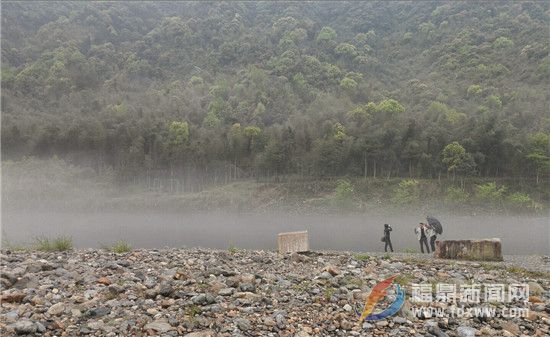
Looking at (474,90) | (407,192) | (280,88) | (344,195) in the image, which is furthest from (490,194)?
(280,88)

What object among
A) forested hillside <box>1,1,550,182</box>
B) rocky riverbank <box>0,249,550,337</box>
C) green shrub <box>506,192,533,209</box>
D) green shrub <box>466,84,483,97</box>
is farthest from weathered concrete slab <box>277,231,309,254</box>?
green shrub <box>466,84,483,97</box>

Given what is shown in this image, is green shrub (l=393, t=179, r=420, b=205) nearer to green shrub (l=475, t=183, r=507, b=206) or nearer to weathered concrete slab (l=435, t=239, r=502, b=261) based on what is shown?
green shrub (l=475, t=183, r=507, b=206)

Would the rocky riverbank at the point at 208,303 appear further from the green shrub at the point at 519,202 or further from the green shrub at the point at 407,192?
the green shrub at the point at 519,202

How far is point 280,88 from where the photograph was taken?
120 meters

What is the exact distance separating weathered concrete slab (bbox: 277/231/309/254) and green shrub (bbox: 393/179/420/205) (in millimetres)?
44955

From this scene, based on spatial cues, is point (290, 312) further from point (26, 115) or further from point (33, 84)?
point (33, 84)

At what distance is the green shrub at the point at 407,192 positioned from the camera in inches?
2299

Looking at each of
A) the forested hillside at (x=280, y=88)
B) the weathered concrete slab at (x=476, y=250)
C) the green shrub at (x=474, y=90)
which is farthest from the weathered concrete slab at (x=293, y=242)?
the green shrub at (x=474, y=90)

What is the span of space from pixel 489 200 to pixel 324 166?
23.3 metres

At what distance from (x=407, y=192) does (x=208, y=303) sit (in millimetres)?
55422

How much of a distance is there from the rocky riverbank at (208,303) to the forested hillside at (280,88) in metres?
57.1

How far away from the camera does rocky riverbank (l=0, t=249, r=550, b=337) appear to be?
6621 mm

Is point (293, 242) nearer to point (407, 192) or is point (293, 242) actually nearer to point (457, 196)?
point (407, 192)

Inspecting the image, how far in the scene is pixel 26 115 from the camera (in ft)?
347
